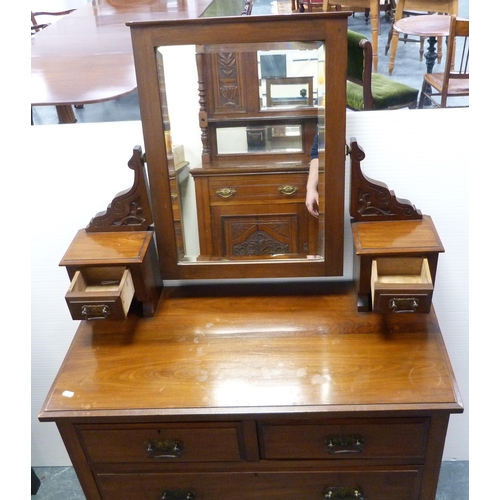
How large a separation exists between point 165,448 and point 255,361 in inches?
8.9

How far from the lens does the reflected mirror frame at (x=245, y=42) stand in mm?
814

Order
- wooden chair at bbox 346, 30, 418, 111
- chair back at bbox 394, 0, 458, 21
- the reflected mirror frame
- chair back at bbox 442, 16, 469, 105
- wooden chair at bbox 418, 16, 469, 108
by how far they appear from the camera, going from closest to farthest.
Result: 1. the reflected mirror frame
2. wooden chair at bbox 346, 30, 418, 111
3. wooden chair at bbox 418, 16, 469, 108
4. chair back at bbox 442, 16, 469, 105
5. chair back at bbox 394, 0, 458, 21

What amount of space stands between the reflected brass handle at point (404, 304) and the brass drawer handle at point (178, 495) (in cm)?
53

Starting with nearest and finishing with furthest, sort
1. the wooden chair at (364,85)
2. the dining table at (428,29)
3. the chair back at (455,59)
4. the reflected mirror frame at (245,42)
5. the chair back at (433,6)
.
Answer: the reflected mirror frame at (245,42), the wooden chair at (364,85), the chair back at (455,59), the dining table at (428,29), the chair back at (433,6)

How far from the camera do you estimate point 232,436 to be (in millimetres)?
862

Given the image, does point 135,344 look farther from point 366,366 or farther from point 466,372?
point 466,372

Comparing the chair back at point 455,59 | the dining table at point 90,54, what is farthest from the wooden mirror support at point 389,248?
the dining table at point 90,54

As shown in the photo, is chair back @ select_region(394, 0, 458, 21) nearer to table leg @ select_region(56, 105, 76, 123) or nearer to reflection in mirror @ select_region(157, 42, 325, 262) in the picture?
reflection in mirror @ select_region(157, 42, 325, 262)

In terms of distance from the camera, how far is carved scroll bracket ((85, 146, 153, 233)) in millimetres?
958

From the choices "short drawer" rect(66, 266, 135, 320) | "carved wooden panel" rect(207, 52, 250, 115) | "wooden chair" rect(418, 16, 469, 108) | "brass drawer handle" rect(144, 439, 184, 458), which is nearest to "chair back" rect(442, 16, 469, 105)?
"wooden chair" rect(418, 16, 469, 108)

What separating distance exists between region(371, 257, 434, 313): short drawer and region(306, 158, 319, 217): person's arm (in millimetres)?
158

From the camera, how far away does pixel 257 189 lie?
0.99m

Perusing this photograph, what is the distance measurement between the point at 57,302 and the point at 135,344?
0.39 metres

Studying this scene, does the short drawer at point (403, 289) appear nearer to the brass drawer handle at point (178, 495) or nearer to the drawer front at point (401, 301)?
the drawer front at point (401, 301)
